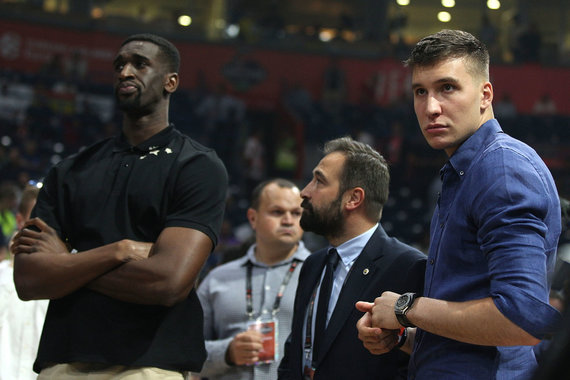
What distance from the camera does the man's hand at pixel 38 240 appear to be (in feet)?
7.96

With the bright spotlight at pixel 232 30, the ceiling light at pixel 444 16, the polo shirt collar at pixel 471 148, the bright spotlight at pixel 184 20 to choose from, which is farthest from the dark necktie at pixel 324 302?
the ceiling light at pixel 444 16

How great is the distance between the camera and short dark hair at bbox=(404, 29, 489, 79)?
6.10ft

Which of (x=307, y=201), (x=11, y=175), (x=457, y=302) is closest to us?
(x=457, y=302)

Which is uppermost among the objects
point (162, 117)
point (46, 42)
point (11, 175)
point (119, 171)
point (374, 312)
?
point (46, 42)

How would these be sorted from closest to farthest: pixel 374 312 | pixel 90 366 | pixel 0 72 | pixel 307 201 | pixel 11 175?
1. pixel 374 312
2. pixel 90 366
3. pixel 307 201
4. pixel 11 175
5. pixel 0 72

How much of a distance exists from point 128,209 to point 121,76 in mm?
528

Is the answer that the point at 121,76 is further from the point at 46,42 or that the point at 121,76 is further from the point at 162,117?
the point at 46,42

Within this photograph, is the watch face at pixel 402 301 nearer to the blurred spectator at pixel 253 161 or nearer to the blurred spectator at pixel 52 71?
the blurred spectator at pixel 253 161

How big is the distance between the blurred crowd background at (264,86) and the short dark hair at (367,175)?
1069cm

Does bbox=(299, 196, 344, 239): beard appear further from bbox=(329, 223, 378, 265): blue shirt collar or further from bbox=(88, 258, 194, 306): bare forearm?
bbox=(88, 258, 194, 306): bare forearm

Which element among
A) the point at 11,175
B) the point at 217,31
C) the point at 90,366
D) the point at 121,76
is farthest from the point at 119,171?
the point at 217,31

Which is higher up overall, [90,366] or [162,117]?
[162,117]

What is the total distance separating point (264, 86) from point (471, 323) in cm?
1621

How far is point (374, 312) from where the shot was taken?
73.0 inches
